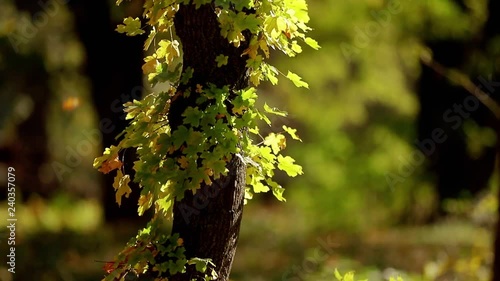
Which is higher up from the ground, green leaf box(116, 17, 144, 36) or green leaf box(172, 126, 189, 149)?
green leaf box(116, 17, 144, 36)

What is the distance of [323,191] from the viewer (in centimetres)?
1802

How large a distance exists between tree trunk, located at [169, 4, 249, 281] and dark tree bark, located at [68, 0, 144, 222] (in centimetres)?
771

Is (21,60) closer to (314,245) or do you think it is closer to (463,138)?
(314,245)

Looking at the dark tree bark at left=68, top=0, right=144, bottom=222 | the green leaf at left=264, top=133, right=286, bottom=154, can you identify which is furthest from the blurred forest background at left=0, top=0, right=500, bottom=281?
the green leaf at left=264, top=133, right=286, bottom=154

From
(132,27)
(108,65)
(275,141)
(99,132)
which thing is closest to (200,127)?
(275,141)

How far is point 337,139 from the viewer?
1788 cm

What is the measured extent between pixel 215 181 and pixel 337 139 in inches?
574

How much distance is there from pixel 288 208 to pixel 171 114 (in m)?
16.7

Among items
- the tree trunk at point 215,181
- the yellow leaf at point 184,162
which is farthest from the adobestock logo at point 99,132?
the yellow leaf at point 184,162

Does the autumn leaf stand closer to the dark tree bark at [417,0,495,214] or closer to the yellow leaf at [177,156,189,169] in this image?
the yellow leaf at [177,156,189,169]

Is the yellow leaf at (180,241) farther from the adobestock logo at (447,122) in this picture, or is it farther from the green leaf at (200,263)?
the adobestock logo at (447,122)

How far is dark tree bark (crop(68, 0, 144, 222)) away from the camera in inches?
445

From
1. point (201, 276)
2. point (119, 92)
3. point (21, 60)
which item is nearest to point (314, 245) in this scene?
point (119, 92)

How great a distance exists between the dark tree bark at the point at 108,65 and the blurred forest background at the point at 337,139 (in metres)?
0.02
